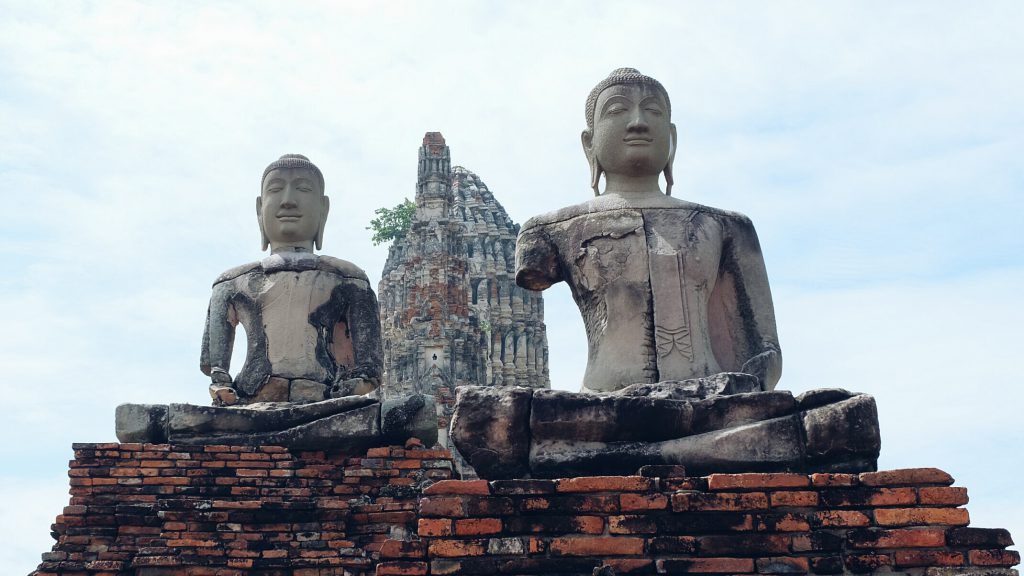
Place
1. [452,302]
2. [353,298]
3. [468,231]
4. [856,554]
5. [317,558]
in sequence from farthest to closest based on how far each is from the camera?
1. [468,231]
2. [452,302]
3. [353,298]
4. [317,558]
5. [856,554]

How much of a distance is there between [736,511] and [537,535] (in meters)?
0.77

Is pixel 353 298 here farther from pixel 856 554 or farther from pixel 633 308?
pixel 856 554

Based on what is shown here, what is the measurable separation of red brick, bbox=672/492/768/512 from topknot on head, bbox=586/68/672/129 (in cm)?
292

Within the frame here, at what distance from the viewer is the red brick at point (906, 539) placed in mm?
5598

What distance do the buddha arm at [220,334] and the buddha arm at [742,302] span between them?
155 inches

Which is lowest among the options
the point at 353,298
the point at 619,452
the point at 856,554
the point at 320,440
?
the point at 856,554

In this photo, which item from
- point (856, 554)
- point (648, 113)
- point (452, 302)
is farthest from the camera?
point (452, 302)

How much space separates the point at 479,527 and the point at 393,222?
51111 millimetres

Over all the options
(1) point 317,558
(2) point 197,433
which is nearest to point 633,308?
(1) point 317,558

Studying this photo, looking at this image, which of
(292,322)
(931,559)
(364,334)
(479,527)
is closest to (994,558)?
(931,559)

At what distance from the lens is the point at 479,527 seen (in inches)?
225

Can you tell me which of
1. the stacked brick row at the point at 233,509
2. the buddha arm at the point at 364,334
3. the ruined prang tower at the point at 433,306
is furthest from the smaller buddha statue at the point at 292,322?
the ruined prang tower at the point at 433,306

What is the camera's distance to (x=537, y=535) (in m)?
5.72

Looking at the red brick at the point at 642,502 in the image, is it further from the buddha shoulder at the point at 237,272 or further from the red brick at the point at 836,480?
the buddha shoulder at the point at 237,272
